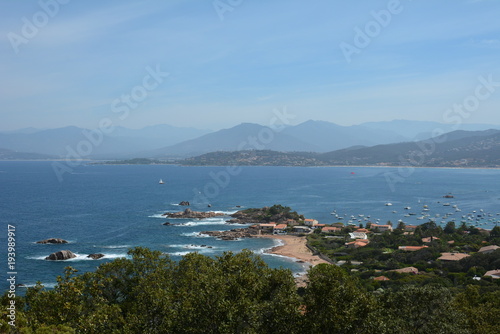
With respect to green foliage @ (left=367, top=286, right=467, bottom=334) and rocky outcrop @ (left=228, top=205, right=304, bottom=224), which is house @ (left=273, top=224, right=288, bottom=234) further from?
green foliage @ (left=367, top=286, right=467, bottom=334)

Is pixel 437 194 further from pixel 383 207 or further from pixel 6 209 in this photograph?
pixel 6 209

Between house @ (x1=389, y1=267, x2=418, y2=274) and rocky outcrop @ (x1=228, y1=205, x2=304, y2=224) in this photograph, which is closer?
house @ (x1=389, y1=267, x2=418, y2=274)

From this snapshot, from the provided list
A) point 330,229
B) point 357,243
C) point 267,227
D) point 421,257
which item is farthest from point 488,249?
point 267,227

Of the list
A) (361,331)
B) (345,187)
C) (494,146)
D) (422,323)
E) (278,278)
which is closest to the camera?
(361,331)

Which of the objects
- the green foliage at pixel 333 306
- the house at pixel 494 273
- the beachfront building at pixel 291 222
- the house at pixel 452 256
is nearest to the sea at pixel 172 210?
the beachfront building at pixel 291 222

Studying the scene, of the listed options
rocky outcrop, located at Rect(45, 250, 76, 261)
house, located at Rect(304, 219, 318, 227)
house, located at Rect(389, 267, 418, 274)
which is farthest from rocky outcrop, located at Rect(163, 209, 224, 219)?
house, located at Rect(389, 267, 418, 274)

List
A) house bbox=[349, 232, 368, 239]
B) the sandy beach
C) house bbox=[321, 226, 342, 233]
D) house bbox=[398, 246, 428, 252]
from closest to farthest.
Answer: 1. house bbox=[398, 246, 428, 252]
2. the sandy beach
3. house bbox=[349, 232, 368, 239]
4. house bbox=[321, 226, 342, 233]

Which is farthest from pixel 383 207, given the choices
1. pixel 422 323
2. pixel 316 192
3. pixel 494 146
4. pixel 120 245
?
pixel 494 146
